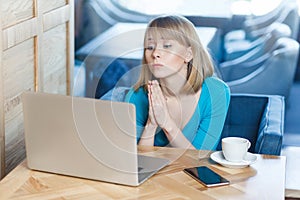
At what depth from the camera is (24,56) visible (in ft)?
6.37

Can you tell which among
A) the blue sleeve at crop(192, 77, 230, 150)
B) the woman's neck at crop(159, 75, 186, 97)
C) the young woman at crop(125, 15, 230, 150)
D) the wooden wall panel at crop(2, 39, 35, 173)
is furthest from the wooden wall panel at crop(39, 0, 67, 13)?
the blue sleeve at crop(192, 77, 230, 150)

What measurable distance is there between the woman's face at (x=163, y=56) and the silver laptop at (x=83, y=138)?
42 cm

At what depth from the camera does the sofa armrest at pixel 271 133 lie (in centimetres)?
204

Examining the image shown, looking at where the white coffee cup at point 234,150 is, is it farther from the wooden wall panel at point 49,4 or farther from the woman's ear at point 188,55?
the wooden wall panel at point 49,4

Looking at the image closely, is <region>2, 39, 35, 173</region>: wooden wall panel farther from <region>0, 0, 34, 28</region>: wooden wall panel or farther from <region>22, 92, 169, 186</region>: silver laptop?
<region>22, 92, 169, 186</region>: silver laptop

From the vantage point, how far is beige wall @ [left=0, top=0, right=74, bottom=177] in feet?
5.88

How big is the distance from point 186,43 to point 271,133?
1.37 feet

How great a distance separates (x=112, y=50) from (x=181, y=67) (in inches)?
79.7

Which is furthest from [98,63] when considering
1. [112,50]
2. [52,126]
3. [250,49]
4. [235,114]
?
[52,126]

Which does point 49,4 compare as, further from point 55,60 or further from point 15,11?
point 15,11

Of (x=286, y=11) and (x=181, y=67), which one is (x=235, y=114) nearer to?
(x=181, y=67)

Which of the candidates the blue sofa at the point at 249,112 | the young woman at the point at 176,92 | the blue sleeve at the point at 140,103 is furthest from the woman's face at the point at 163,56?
the blue sofa at the point at 249,112

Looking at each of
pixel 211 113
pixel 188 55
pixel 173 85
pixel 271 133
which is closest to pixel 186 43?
pixel 188 55

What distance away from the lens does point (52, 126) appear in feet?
5.25
